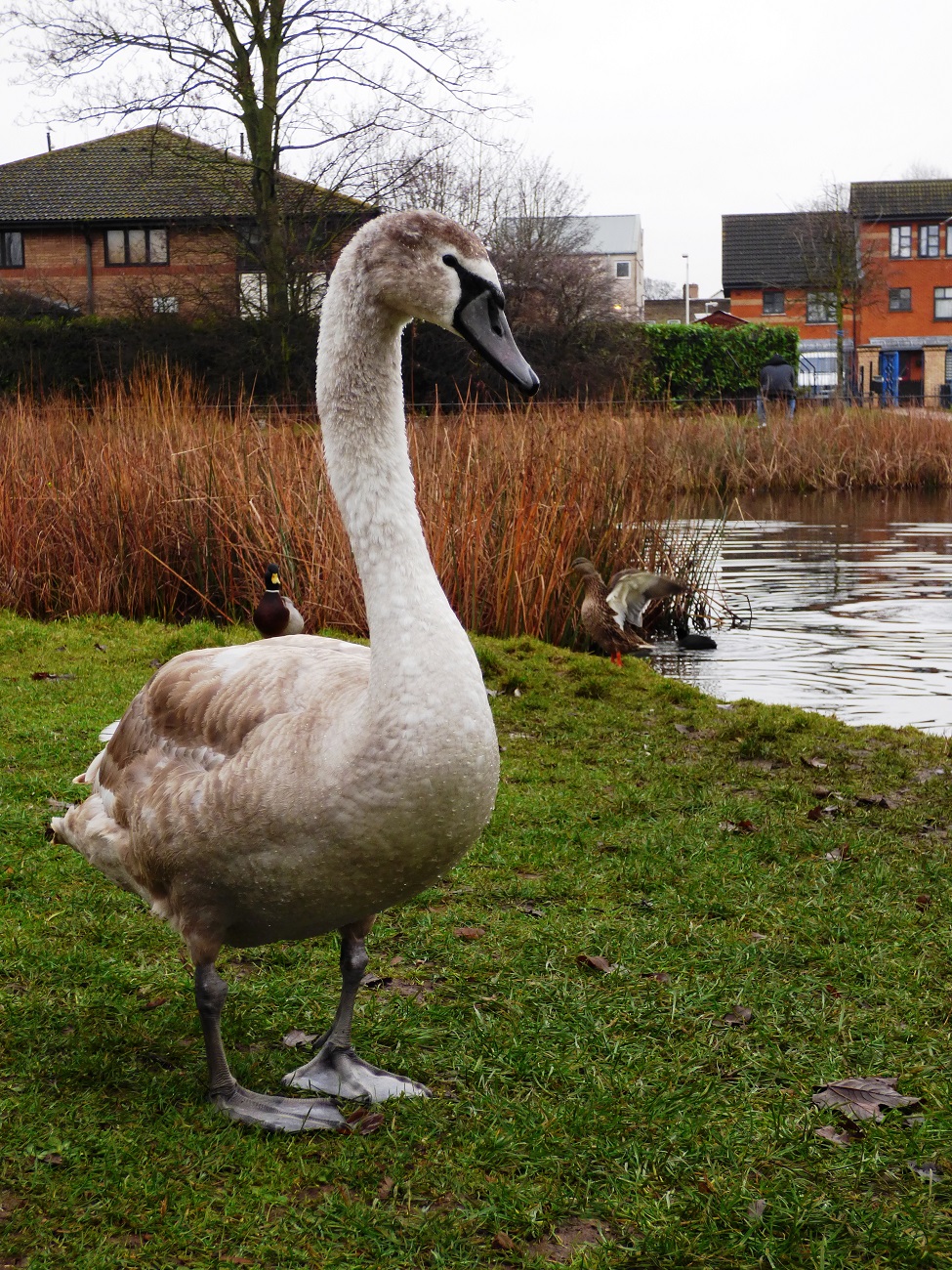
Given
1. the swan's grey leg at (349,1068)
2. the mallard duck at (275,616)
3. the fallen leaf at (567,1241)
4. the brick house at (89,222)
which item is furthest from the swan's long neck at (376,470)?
the brick house at (89,222)

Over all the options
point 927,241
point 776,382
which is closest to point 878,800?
point 776,382

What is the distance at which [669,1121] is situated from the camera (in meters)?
3.23

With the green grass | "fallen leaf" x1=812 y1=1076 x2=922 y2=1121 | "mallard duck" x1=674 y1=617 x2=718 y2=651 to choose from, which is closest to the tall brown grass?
"mallard duck" x1=674 y1=617 x2=718 y2=651

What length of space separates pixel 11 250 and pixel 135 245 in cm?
487

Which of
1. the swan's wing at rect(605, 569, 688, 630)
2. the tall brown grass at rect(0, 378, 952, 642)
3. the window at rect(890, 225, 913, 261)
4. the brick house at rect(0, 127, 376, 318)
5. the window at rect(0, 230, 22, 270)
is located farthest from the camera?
the window at rect(890, 225, 913, 261)

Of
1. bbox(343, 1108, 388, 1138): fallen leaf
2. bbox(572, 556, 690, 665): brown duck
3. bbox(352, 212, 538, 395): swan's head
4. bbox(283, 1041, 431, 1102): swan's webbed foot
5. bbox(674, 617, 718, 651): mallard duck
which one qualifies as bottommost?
bbox(674, 617, 718, 651): mallard duck

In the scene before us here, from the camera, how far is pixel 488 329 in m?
3.07

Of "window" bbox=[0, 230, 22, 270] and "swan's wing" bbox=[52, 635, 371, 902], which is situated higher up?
"window" bbox=[0, 230, 22, 270]

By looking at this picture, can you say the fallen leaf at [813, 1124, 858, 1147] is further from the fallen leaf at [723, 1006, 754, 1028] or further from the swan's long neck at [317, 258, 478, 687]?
the swan's long neck at [317, 258, 478, 687]

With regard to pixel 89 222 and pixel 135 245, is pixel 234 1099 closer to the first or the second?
pixel 89 222

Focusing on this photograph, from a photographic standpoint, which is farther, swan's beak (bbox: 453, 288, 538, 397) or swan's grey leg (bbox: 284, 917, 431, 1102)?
swan's grey leg (bbox: 284, 917, 431, 1102)

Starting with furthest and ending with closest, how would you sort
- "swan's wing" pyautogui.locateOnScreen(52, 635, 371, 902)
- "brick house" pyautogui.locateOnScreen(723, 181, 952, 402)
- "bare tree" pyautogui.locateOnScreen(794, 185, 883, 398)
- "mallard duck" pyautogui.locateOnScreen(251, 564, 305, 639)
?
"brick house" pyautogui.locateOnScreen(723, 181, 952, 402) < "bare tree" pyautogui.locateOnScreen(794, 185, 883, 398) < "mallard duck" pyautogui.locateOnScreen(251, 564, 305, 639) < "swan's wing" pyautogui.locateOnScreen(52, 635, 371, 902)

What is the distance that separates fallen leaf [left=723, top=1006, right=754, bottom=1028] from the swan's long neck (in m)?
1.55

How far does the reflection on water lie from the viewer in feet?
30.2
